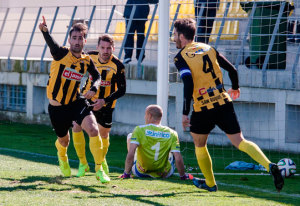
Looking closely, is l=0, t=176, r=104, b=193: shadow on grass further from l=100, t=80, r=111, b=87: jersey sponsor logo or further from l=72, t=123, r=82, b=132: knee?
l=100, t=80, r=111, b=87: jersey sponsor logo

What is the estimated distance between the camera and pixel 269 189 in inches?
292

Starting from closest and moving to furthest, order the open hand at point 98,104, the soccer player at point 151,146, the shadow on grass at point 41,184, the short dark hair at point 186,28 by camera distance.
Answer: the short dark hair at point 186,28, the shadow on grass at point 41,184, the soccer player at point 151,146, the open hand at point 98,104

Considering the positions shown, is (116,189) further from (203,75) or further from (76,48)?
(76,48)

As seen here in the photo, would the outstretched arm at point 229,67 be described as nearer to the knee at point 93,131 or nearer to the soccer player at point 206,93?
the soccer player at point 206,93

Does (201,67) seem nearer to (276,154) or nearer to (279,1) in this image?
(276,154)

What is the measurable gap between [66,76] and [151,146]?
1340 millimetres

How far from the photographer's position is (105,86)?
8.63m

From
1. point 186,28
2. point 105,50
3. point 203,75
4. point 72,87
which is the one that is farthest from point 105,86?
point 203,75

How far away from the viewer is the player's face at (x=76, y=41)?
742 centimetres

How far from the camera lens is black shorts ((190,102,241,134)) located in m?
6.42

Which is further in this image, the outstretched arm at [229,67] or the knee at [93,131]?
the knee at [93,131]

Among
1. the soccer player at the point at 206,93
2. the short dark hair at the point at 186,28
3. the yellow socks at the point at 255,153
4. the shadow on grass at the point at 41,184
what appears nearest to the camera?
the yellow socks at the point at 255,153

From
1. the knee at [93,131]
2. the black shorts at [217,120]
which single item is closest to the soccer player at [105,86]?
the knee at [93,131]

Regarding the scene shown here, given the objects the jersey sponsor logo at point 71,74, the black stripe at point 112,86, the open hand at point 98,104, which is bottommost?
the open hand at point 98,104
